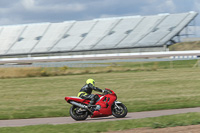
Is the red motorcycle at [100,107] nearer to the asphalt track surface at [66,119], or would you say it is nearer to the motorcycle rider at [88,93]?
the motorcycle rider at [88,93]

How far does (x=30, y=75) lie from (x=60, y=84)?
22.1 feet

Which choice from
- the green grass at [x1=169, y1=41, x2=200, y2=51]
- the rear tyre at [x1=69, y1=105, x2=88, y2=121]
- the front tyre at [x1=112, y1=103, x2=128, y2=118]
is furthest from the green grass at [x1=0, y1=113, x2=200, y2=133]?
the green grass at [x1=169, y1=41, x2=200, y2=51]

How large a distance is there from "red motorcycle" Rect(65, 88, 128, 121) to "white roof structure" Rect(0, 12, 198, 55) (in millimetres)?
52257

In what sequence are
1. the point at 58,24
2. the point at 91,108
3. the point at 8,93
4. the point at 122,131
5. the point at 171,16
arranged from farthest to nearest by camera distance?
the point at 58,24 → the point at 171,16 → the point at 8,93 → the point at 91,108 → the point at 122,131

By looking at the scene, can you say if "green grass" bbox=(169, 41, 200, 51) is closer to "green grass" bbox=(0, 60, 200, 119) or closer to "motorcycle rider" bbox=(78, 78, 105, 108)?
"green grass" bbox=(0, 60, 200, 119)

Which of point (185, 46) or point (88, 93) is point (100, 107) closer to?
point (88, 93)

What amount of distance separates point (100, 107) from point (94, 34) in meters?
61.9

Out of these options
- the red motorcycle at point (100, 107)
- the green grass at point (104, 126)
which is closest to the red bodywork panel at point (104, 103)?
the red motorcycle at point (100, 107)

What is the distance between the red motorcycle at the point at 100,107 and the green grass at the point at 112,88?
68.7 inches

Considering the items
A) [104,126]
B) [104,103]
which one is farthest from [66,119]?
[104,126]

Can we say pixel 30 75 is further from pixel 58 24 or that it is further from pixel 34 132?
pixel 58 24

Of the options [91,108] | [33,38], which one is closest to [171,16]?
[33,38]

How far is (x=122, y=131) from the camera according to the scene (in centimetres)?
819

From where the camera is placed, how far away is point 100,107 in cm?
1049
